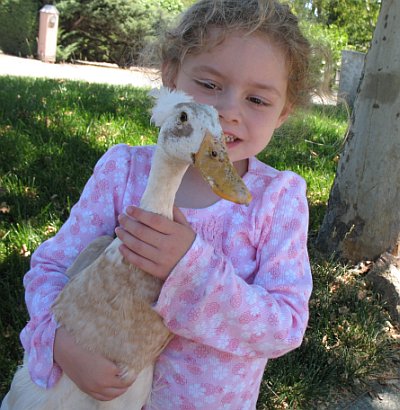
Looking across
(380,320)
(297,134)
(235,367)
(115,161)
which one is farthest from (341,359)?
(115,161)

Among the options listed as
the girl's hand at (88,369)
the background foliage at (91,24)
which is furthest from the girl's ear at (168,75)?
the background foliage at (91,24)

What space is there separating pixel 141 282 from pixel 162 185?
10.6 inches

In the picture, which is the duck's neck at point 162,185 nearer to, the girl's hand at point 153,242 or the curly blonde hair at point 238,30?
the girl's hand at point 153,242

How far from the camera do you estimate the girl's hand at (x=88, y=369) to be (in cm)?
147

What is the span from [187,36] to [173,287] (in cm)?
92

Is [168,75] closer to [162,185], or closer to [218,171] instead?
[162,185]

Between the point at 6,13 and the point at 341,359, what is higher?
the point at 341,359

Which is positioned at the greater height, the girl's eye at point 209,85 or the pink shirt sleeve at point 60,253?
the girl's eye at point 209,85

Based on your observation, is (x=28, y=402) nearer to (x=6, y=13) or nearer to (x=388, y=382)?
(x=388, y=382)

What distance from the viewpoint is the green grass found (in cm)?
278

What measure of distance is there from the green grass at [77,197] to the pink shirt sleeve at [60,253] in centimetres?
101

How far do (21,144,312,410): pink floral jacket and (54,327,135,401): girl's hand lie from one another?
0.05m

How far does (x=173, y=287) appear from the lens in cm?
144

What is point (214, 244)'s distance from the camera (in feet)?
5.71
